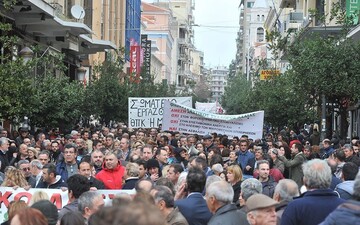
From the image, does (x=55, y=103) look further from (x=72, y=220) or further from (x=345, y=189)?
(x=72, y=220)

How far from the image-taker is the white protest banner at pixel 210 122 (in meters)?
22.8

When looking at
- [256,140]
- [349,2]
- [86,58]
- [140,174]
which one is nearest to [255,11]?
[86,58]

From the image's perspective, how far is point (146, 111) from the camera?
27.2m

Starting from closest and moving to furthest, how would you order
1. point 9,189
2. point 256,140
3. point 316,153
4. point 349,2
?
point 9,189 < point 316,153 < point 256,140 < point 349,2

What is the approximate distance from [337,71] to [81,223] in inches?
912

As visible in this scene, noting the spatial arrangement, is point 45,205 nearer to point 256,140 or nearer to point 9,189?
point 9,189

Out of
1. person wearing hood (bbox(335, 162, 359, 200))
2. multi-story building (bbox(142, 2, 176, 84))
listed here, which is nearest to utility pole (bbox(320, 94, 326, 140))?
person wearing hood (bbox(335, 162, 359, 200))

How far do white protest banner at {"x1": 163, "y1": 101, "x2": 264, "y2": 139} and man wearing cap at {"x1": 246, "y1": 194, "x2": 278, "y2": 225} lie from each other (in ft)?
52.3

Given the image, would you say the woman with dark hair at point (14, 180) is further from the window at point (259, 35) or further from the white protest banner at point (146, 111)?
the window at point (259, 35)

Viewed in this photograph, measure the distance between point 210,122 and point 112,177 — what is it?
11.1 m

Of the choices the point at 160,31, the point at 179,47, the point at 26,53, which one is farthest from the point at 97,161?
the point at 179,47

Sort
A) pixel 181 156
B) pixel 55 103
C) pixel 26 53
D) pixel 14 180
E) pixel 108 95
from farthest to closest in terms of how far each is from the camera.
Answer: pixel 108 95 → pixel 55 103 → pixel 26 53 → pixel 181 156 → pixel 14 180

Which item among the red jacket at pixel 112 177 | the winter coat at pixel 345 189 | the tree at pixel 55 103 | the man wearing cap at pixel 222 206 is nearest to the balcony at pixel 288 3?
the tree at pixel 55 103

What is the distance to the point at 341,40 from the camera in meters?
30.5
